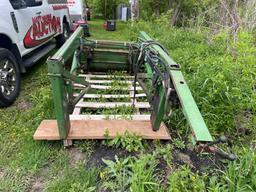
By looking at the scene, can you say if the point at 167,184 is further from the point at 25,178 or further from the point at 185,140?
the point at 25,178

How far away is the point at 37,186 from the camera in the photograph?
2.20 meters

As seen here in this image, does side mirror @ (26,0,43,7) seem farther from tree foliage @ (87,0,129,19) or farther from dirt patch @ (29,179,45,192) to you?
tree foliage @ (87,0,129,19)

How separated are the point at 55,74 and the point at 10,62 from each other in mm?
1602

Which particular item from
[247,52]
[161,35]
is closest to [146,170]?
[247,52]

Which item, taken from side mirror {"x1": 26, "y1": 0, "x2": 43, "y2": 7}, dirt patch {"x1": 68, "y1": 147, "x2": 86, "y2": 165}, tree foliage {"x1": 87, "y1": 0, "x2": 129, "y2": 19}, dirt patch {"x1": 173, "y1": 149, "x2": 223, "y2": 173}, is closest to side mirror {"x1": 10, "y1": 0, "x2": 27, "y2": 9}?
side mirror {"x1": 26, "y1": 0, "x2": 43, "y2": 7}

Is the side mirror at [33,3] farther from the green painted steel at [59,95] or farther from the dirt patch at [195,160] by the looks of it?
the dirt patch at [195,160]

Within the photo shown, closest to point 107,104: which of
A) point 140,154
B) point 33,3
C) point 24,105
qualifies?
point 140,154

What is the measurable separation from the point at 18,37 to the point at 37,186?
238 cm

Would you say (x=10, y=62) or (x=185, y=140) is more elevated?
(x=10, y=62)

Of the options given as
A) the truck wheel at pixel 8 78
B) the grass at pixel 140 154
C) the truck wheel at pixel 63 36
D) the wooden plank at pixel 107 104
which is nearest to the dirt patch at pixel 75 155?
the grass at pixel 140 154

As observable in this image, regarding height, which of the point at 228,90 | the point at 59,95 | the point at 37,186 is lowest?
the point at 37,186

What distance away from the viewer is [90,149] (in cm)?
259

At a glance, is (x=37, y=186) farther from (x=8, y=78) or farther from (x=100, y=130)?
(x=8, y=78)

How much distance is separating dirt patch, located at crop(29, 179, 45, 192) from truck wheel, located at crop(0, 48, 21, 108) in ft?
4.82
